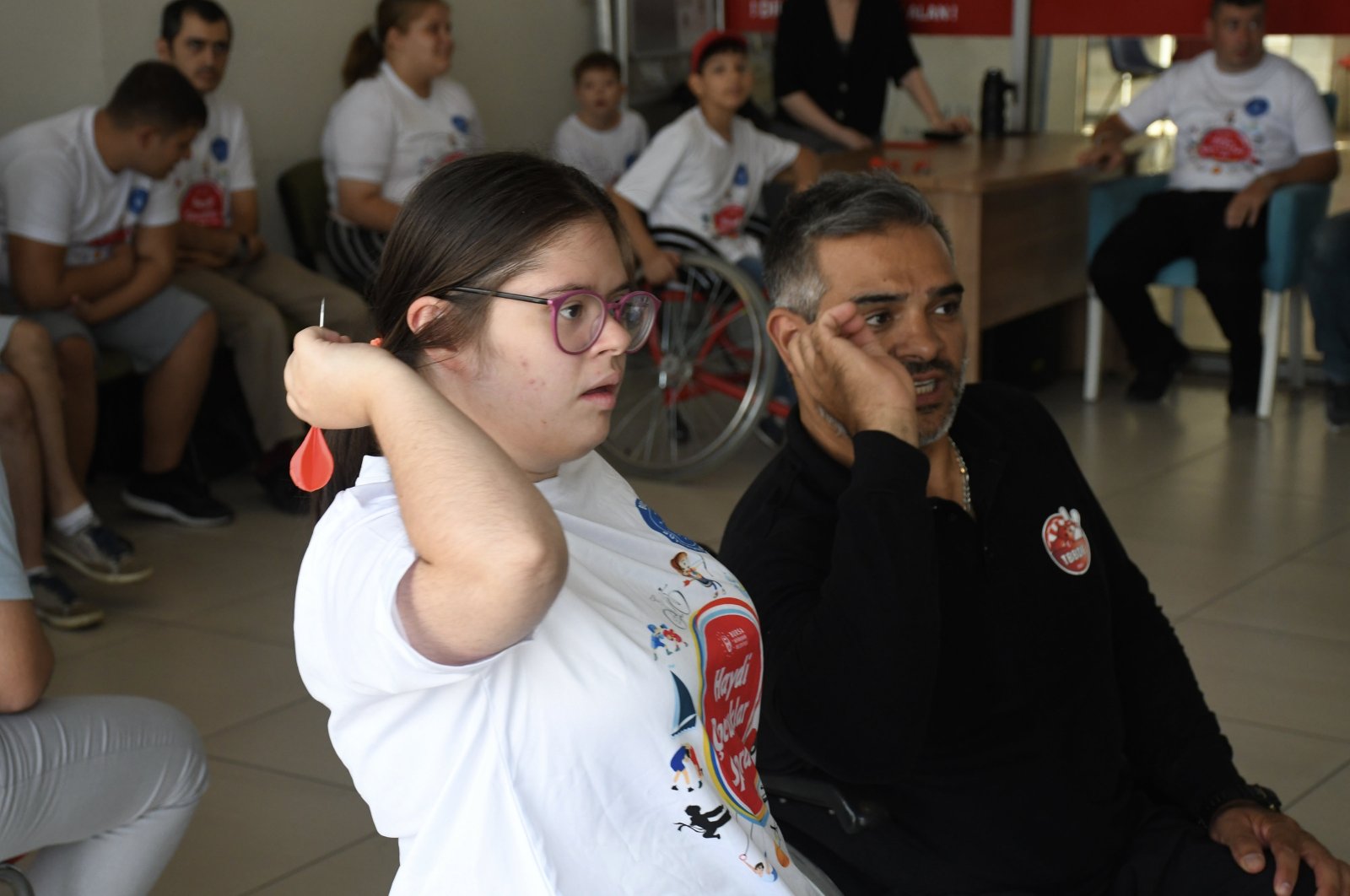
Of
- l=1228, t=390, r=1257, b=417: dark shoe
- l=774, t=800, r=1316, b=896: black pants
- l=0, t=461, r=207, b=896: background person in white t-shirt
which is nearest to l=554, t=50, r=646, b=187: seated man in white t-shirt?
l=1228, t=390, r=1257, b=417: dark shoe

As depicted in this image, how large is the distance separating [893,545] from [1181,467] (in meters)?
3.33

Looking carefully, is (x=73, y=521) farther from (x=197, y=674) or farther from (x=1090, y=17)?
(x=1090, y=17)

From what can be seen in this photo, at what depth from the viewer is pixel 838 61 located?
18.4 ft

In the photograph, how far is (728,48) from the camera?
460cm

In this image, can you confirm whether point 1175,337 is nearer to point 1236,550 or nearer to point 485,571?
point 1236,550

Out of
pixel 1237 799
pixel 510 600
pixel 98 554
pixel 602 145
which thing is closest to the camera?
pixel 510 600

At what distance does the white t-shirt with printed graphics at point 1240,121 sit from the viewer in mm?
5012

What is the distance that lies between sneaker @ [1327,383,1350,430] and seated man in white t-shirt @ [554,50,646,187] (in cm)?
251

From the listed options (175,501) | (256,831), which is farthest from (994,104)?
(256,831)

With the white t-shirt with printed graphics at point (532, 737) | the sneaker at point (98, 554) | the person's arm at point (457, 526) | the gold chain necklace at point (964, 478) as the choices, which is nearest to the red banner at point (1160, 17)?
the sneaker at point (98, 554)

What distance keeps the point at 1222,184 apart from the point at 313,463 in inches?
181

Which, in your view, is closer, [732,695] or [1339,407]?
[732,695]

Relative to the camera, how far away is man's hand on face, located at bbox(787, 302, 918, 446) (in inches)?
56.5

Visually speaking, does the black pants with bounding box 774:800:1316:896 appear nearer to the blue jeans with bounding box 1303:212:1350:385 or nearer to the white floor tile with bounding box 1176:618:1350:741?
the white floor tile with bounding box 1176:618:1350:741
